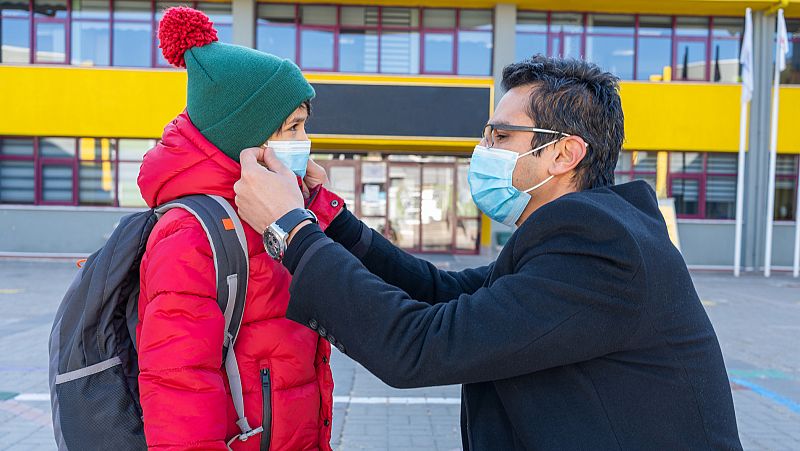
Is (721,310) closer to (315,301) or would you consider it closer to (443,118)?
(443,118)

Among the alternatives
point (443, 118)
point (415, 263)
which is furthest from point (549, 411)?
point (443, 118)

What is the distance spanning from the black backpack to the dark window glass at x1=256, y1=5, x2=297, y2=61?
16115 mm

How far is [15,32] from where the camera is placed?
16.7 meters

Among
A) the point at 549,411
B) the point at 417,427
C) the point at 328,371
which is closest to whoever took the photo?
the point at 549,411

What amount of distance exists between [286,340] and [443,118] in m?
14.8

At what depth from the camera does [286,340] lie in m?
1.81

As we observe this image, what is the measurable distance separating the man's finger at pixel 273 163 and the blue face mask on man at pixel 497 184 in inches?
23.3

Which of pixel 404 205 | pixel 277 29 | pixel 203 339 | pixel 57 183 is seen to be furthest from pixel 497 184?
pixel 57 183

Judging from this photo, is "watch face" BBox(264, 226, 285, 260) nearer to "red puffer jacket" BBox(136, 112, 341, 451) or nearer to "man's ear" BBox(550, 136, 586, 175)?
"red puffer jacket" BBox(136, 112, 341, 451)

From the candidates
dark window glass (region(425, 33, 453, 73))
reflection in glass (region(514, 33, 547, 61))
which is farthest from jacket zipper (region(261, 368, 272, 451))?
reflection in glass (region(514, 33, 547, 61))

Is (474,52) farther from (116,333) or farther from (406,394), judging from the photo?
(116,333)

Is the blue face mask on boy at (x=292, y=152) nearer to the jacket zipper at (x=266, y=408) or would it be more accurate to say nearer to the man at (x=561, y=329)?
the man at (x=561, y=329)

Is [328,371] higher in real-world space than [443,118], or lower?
lower

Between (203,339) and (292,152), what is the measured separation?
0.63 meters
